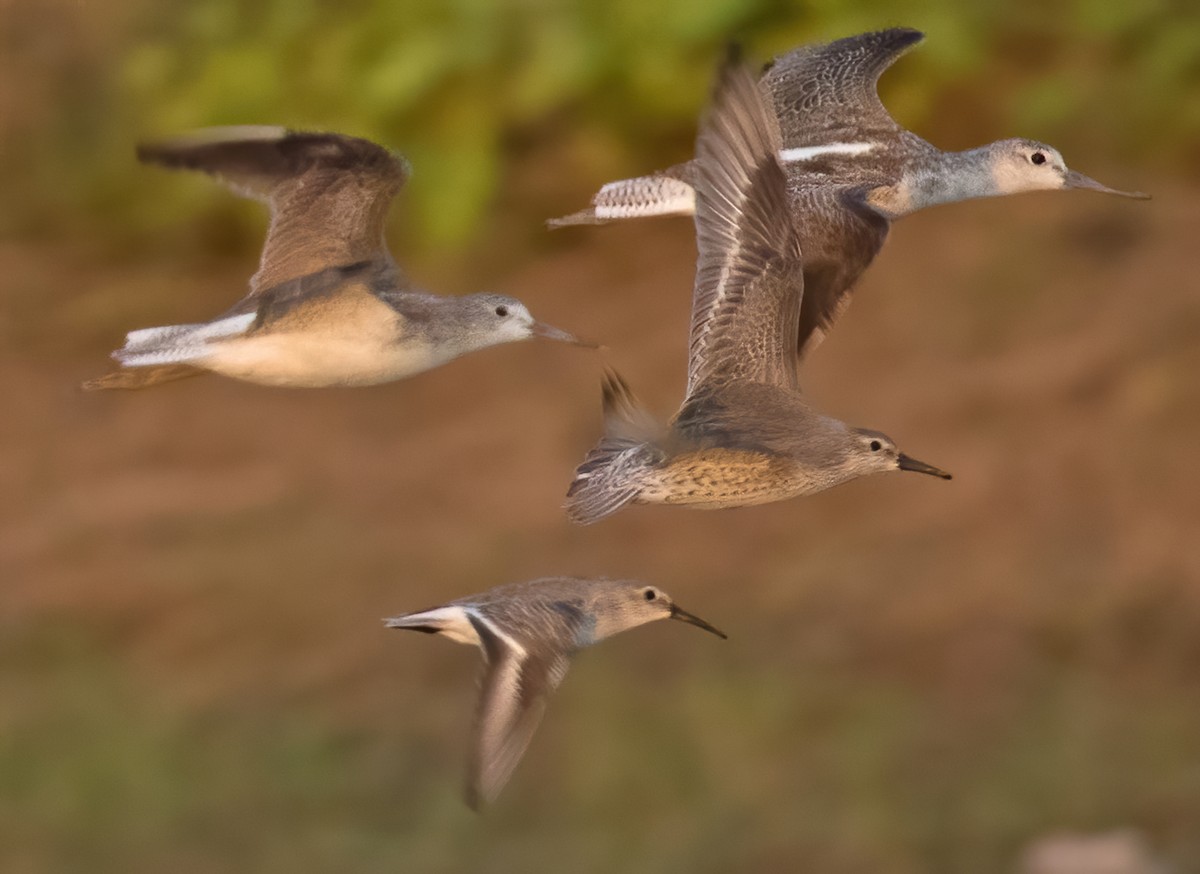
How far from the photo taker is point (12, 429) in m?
9.77

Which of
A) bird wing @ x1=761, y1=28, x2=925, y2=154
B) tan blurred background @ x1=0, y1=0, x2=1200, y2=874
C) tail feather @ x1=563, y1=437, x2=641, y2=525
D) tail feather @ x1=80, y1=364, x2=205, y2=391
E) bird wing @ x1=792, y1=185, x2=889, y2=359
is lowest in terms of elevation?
tan blurred background @ x1=0, y1=0, x2=1200, y2=874

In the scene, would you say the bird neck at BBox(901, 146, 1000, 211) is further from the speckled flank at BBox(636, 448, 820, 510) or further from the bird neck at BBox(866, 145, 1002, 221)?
the speckled flank at BBox(636, 448, 820, 510)

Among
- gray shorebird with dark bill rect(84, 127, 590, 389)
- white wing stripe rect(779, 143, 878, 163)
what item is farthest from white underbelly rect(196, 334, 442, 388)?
Answer: white wing stripe rect(779, 143, 878, 163)

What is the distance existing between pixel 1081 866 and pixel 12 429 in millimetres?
4678

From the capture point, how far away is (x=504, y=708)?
12.1ft

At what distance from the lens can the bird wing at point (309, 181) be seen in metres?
4.55

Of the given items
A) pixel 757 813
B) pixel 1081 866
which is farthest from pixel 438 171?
pixel 1081 866

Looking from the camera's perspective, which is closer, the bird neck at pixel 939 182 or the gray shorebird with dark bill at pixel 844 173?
the gray shorebird with dark bill at pixel 844 173

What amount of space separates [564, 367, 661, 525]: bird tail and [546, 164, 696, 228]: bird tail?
66cm

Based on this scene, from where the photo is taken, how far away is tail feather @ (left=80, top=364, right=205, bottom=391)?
14.8ft

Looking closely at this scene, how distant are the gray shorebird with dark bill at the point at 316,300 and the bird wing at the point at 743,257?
0.50m

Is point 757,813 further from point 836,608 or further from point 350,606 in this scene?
point 350,606

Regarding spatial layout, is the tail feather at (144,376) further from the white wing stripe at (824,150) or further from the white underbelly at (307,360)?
the white wing stripe at (824,150)

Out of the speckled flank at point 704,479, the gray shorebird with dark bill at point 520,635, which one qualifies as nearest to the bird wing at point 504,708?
the gray shorebird with dark bill at point 520,635
